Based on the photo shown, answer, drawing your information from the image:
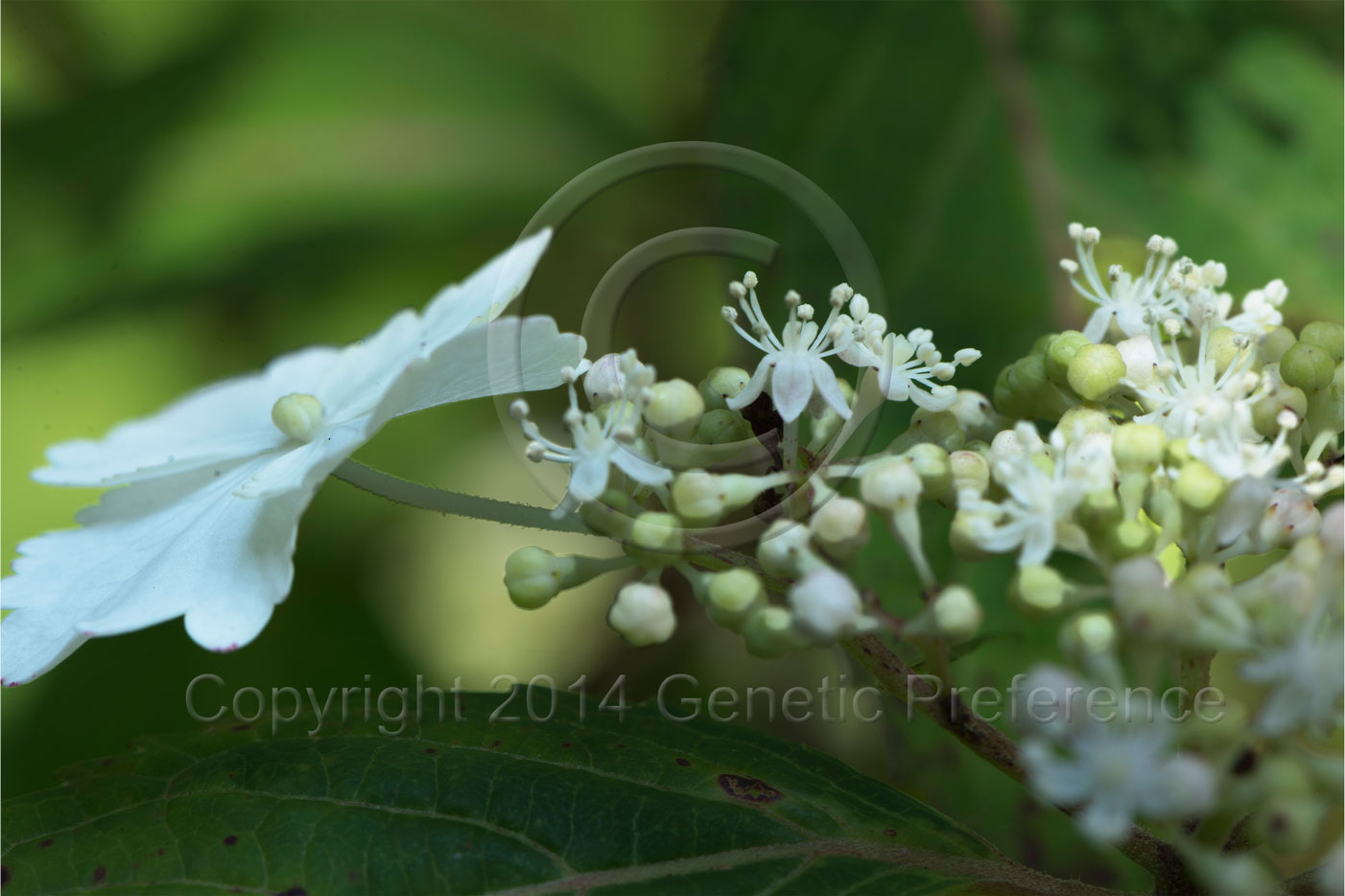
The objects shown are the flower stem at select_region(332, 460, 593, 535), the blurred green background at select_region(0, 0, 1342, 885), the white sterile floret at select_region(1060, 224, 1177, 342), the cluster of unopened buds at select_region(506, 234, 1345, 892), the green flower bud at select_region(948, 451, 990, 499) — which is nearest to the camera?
the cluster of unopened buds at select_region(506, 234, 1345, 892)

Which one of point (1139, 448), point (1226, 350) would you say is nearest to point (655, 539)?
point (1139, 448)

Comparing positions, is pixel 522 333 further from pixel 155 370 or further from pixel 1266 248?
pixel 1266 248

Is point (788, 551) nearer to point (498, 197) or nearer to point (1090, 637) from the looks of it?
point (1090, 637)

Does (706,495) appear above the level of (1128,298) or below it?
below

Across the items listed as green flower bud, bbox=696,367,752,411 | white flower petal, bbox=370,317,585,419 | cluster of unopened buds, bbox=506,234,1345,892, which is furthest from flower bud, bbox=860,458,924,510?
white flower petal, bbox=370,317,585,419

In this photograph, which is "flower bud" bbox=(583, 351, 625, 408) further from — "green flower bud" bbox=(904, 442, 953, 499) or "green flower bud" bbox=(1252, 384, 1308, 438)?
"green flower bud" bbox=(1252, 384, 1308, 438)
